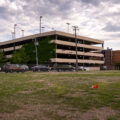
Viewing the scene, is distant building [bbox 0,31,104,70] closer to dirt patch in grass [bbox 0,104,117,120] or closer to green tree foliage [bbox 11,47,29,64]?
green tree foliage [bbox 11,47,29,64]

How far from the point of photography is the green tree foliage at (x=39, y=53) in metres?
64.1

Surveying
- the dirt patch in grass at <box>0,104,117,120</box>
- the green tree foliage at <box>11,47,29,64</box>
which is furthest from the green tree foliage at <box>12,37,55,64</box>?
the dirt patch in grass at <box>0,104,117,120</box>

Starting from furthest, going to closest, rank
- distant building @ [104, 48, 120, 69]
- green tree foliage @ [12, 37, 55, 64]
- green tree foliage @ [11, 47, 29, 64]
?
distant building @ [104, 48, 120, 69] → green tree foliage @ [11, 47, 29, 64] → green tree foliage @ [12, 37, 55, 64]

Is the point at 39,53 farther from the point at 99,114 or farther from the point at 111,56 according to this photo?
the point at 99,114

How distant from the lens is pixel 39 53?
66.1 metres

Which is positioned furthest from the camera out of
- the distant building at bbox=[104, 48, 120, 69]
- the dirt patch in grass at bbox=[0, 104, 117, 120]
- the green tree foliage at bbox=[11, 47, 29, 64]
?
the distant building at bbox=[104, 48, 120, 69]

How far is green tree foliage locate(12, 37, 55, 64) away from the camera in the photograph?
64125 mm

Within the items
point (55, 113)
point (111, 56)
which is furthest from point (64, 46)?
point (55, 113)

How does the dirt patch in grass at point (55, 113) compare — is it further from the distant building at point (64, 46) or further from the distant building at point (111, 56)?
the distant building at point (111, 56)

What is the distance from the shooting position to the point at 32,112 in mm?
6090

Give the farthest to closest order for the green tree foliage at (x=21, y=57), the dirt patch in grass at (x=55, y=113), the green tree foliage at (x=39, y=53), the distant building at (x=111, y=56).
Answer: the distant building at (x=111, y=56), the green tree foliage at (x=21, y=57), the green tree foliage at (x=39, y=53), the dirt patch in grass at (x=55, y=113)

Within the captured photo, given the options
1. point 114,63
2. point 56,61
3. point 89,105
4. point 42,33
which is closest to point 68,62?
point 56,61

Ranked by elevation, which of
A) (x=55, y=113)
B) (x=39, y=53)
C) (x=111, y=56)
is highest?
(x=111, y=56)

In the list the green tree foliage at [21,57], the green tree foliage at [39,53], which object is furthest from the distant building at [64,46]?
the green tree foliage at [21,57]
